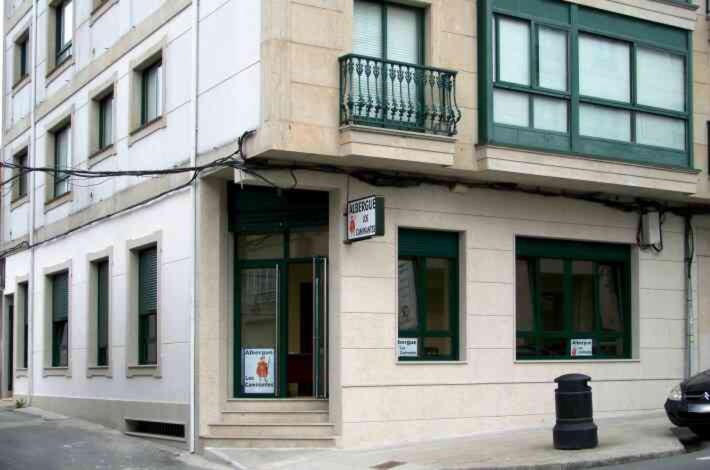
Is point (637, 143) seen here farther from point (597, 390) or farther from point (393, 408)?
point (393, 408)

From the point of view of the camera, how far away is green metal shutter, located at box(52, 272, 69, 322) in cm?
2294

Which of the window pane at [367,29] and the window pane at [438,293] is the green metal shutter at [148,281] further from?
the window pane at [367,29]

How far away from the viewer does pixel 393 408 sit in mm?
16109

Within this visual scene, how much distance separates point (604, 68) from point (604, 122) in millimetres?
939

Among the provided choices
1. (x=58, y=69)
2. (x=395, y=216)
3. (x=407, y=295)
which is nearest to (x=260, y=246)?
(x=395, y=216)

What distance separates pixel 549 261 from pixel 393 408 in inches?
169

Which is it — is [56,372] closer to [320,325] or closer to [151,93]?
[151,93]

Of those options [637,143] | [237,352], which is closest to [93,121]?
[237,352]

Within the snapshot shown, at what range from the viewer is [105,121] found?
2147 cm

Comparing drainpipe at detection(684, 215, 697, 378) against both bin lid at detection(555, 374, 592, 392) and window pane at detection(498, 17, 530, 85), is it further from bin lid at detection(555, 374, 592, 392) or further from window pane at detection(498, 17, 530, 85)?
bin lid at detection(555, 374, 592, 392)

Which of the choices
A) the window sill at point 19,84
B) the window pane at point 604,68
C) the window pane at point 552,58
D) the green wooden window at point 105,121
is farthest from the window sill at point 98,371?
the window pane at point 604,68

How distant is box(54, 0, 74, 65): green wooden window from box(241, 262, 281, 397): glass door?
869 cm

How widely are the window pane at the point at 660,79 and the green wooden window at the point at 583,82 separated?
17mm

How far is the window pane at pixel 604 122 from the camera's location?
58.3 ft
